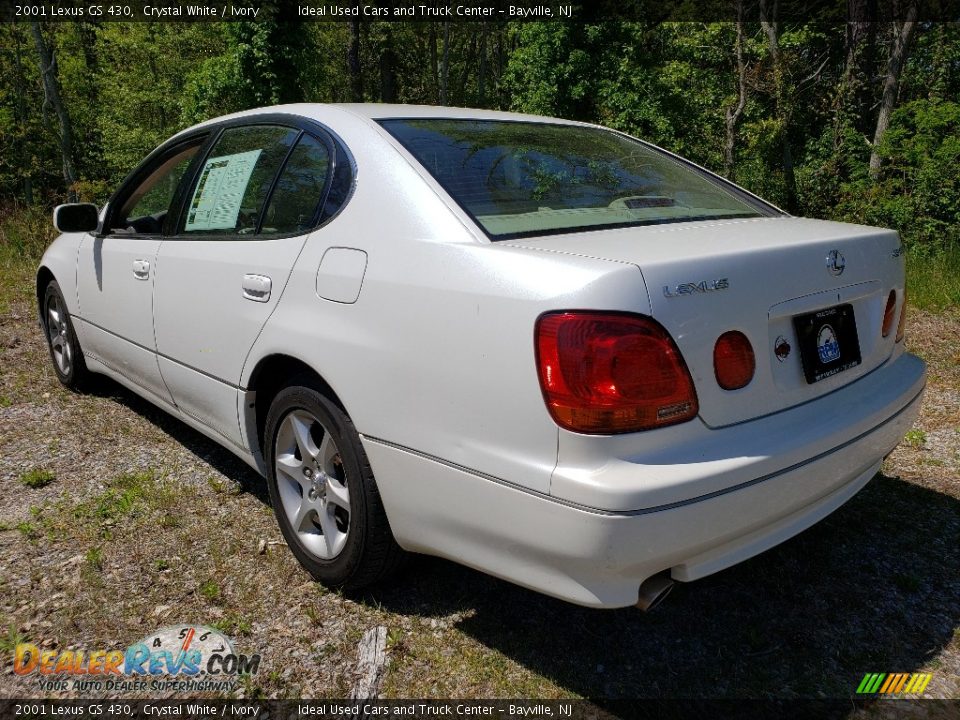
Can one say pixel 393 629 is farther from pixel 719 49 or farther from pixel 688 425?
pixel 719 49

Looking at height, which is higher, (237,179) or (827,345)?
(237,179)

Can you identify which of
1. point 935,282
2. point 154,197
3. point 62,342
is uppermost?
point 154,197

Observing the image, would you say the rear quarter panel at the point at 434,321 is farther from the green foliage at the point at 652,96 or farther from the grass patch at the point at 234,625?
the green foliage at the point at 652,96

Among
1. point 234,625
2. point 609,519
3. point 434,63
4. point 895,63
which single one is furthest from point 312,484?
point 434,63

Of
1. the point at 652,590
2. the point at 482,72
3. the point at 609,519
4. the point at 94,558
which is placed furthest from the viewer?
the point at 482,72

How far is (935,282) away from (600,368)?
6.79m

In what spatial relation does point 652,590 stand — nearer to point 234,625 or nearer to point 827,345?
point 827,345

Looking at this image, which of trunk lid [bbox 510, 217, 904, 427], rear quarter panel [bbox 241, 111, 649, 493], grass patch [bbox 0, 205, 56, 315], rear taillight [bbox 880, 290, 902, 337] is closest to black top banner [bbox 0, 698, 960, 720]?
rear quarter panel [bbox 241, 111, 649, 493]

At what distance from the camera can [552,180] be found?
8.19 ft

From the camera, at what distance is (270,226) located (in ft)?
8.95

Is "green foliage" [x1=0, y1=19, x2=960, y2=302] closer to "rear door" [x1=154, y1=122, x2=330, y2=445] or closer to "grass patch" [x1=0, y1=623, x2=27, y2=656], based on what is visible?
"rear door" [x1=154, y1=122, x2=330, y2=445]

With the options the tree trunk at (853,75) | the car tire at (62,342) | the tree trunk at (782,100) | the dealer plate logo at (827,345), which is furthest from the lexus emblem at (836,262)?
the tree trunk at (782,100)

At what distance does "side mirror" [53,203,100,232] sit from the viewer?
12.6 feet

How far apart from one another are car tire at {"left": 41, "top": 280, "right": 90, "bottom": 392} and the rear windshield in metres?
2.90
